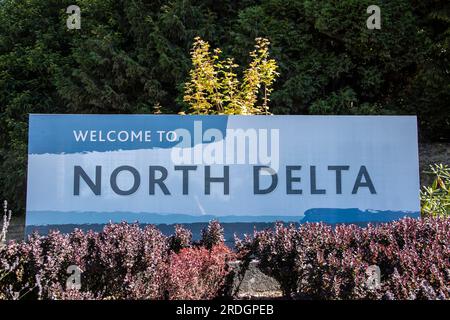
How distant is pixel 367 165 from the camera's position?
648cm

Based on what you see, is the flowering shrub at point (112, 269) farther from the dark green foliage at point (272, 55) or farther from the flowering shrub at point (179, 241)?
the dark green foliage at point (272, 55)

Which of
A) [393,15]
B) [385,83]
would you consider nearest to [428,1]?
[393,15]

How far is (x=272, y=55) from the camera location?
9.96m

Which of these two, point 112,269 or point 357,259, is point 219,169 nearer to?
point 112,269

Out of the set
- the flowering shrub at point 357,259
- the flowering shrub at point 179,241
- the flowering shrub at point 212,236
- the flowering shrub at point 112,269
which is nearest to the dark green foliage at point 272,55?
the flowering shrub at point 212,236

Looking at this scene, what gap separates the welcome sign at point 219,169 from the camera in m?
6.25

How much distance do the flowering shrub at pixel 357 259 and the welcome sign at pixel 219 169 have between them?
1157 millimetres

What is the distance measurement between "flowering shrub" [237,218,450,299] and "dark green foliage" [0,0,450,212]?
16.3 feet

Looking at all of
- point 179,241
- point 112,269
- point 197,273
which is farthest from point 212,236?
point 112,269

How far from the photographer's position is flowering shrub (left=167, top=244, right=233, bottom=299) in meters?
4.35

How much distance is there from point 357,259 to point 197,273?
Result: 1.33 metres

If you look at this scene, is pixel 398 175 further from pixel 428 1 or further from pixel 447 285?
pixel 428 1

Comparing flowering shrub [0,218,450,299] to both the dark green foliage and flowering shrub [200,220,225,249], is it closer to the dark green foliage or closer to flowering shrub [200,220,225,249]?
flowering shrub [200,220,225,249]

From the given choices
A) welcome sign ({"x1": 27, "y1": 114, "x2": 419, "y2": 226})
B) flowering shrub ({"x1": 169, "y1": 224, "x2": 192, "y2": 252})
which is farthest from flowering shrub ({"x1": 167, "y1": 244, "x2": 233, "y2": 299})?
welcome sign ({"x1": 27, "y1": 114, "x2": 419, "y2": 226})
